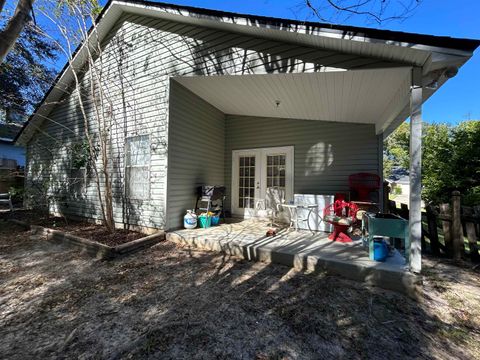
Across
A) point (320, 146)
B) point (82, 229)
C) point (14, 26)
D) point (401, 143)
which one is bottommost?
point (82, 229)

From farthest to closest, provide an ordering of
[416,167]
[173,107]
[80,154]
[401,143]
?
[401,143]
[80,154]
[173,107]
[416,167]

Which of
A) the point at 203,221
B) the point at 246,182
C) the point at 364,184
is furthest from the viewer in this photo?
the point at 246,182

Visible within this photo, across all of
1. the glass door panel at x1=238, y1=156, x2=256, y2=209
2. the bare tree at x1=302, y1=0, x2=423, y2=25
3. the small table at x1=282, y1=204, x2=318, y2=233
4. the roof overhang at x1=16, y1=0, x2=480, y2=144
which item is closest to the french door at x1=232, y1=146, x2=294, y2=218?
the glass door panel at x1=238, y1=156, x2=256, y2=209

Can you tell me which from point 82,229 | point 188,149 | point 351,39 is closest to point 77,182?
point 82,229

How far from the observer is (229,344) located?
1.97 meters

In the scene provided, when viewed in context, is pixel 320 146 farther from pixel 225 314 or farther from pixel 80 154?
pixel 80 154

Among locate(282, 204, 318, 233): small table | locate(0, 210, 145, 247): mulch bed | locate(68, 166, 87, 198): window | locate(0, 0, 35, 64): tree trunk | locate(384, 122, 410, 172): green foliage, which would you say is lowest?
locate(0, 210, 145, 247): mulch bed

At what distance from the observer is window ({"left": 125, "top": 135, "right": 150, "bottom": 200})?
17.8 feet

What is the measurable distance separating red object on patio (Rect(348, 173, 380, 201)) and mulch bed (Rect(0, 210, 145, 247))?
4955mm

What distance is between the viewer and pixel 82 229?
5.66m

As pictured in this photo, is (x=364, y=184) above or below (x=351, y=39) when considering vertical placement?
below

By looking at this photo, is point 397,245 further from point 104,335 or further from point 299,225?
A: point 104,335

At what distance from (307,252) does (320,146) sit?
3292 mm

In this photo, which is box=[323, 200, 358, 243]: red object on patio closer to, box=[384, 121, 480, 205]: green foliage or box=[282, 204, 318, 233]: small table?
box=[282, 204, 318, 233]: small table
